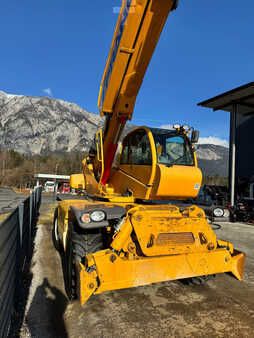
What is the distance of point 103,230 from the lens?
405 centimetres

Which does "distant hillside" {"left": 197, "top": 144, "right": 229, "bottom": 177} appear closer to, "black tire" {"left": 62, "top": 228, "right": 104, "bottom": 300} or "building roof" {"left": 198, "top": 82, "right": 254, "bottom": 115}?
"black tire" {"left": 62, "top": 228, "right": 104, "bottom": 300}

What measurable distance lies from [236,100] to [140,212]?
15.1 m

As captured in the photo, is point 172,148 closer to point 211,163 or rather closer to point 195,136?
point 195,136

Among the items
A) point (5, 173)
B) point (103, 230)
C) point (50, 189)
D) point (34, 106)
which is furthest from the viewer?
point (34, 106)

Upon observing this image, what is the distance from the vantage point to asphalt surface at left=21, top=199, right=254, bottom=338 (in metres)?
2.86

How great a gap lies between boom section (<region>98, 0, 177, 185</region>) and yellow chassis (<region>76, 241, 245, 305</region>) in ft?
8.36

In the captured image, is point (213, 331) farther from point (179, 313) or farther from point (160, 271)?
point (160, 271)

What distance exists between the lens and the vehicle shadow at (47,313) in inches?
111

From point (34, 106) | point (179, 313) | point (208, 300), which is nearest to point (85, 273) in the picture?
point (179, 313)

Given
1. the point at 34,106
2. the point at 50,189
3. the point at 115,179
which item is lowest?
the point at 50,189

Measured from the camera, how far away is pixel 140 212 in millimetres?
3572

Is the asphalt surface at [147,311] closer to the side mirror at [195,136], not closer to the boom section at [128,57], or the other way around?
the side mirror at [195,136]

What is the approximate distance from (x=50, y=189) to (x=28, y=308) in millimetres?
40941

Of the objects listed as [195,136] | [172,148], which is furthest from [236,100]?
[172,148]
